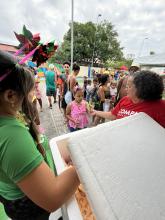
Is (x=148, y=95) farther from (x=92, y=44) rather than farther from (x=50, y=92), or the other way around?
(x=92, y=44)

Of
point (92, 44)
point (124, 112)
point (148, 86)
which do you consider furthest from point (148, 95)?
point (92, 44)

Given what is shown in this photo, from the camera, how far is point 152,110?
1515mm

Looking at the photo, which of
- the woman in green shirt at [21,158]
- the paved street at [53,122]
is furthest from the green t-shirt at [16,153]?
the paved street at [53,122]

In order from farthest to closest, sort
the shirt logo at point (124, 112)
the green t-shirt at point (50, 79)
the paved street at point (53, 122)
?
the green t-shirt at point (50, 79) → the paved street at point (53, 122) → the shirt logo at point (124, 112)

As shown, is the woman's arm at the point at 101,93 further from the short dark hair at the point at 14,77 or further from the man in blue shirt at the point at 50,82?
the short dark hair at the point at 14,77

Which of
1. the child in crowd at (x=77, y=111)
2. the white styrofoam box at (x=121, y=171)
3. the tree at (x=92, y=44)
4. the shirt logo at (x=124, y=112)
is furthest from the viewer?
the tree at (x=92, y=44)

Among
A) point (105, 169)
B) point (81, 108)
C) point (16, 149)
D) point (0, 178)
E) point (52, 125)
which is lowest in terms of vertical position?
point (52, 125)

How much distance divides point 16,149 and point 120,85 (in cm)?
302

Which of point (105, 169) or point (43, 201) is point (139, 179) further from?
point (43, 201)

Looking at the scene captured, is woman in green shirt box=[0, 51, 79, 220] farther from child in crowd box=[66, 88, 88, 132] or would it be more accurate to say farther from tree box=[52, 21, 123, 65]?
tree box=[52, 21, 123, 65]

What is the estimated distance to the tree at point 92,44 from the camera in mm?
30266

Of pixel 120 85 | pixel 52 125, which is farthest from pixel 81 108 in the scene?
pixel 52 125

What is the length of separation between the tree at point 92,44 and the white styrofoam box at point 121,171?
30.0 metres

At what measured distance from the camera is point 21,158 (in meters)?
0.53
